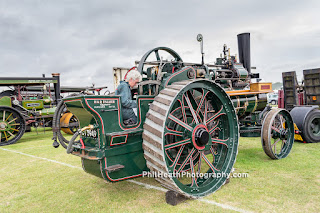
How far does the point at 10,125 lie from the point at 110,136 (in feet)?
23.5

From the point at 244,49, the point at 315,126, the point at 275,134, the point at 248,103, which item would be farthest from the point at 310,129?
the point at 244,49

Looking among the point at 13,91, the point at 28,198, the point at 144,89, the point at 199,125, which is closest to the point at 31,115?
the point at 13,91

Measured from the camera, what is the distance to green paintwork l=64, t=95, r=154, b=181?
261 centimetres

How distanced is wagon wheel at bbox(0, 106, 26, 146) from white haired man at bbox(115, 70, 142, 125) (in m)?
6.76

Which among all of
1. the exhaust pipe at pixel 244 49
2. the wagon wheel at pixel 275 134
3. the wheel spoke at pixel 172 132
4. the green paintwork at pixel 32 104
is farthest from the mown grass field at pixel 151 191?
the green paintwork at pixel 32 104

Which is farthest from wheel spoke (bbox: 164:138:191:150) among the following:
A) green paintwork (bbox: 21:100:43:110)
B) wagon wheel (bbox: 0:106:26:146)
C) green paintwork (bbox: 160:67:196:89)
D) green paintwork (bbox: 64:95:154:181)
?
green paintwork (bbox: 21:100:43:110)

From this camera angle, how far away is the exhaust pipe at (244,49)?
19.6ft

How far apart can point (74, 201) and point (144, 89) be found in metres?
1.73

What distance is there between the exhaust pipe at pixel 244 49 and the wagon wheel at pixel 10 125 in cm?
732

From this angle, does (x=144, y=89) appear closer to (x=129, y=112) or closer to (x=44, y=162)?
(x=129, y=112)

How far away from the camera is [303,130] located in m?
5.34

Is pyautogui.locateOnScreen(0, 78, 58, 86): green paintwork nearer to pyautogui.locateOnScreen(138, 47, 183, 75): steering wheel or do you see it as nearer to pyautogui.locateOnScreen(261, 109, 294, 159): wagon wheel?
pyautogui.locateOnScreen(138, 47, 183, 75): steering wheel

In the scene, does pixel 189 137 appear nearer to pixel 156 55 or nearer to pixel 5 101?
pixel 156 55

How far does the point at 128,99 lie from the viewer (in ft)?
9.73
